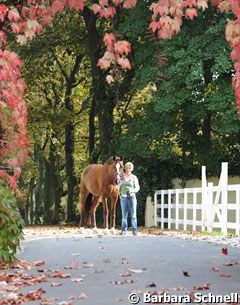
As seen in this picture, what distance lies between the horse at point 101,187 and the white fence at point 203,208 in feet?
9.33

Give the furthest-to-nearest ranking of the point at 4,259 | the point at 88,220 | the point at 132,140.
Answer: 1. the point at 132,140
2. the point at 88,220
3. the point at 4,259

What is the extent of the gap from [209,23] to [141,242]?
1319 cm

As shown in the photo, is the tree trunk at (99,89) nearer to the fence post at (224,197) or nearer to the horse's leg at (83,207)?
the horse's leg at (83,207)

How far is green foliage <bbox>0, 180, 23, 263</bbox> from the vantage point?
988 cm

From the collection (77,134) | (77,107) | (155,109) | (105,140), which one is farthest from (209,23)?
(77,134)

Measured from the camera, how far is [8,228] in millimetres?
10000

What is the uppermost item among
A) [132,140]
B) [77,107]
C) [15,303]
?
[77,107]

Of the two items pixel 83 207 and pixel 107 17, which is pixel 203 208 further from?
pixel 107 17

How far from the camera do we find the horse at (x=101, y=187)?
20109 millimetres

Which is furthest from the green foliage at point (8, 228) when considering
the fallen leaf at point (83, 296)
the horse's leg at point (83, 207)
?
the horse's leg at point (83, 207)

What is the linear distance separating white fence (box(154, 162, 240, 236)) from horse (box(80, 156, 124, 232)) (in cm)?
284

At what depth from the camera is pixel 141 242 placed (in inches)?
562

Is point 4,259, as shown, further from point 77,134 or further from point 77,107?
point 77,134

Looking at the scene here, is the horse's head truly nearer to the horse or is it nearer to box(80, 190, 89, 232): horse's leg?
the horse
